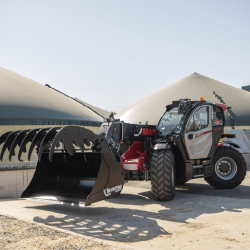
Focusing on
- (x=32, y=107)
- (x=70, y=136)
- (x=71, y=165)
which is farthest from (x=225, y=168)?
(x=32, y=107)

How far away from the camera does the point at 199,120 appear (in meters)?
7.77

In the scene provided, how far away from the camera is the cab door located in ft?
24.6

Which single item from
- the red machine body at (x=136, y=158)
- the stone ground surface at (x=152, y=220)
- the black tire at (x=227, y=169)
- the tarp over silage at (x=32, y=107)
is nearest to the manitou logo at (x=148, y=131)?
the red machine body at (x=136, y=158)

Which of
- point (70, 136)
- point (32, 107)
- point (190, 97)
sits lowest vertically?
point (70, 136)

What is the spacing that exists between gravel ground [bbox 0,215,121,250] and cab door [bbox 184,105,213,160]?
4133mm

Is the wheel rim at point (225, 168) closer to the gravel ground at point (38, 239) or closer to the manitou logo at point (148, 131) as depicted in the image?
the manitou logo at point (148, 131)

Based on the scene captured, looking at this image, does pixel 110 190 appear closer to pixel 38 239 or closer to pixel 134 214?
pixel 134 214

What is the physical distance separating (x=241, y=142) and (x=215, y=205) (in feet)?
27.7

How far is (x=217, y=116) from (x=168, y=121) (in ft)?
4.54

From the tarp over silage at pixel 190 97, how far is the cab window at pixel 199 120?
24.7 meters

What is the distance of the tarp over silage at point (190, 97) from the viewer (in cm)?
3344

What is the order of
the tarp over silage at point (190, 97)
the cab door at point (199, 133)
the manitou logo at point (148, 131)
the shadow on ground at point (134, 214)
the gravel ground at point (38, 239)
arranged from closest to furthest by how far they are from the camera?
the gravel ground at point (38, 239) < the shadow on ground at point (134, 214) < the cab door at point (199, 133) < the manitou logo at point (148, 131) < the tarp over silage at point (190, 97)

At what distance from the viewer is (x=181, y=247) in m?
3.81

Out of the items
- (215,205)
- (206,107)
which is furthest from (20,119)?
(215,205)
